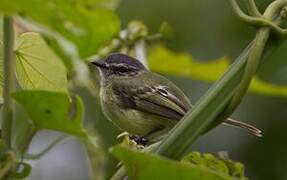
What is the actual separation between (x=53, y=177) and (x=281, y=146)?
132 centimetres

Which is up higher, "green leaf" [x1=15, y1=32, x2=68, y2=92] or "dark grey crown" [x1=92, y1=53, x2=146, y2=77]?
"green leaf" [x1=15, y1=32, x2=68, y2=92]

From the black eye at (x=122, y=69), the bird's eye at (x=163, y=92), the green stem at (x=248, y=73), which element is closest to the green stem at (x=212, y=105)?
the green stem at (x=248, y=73)

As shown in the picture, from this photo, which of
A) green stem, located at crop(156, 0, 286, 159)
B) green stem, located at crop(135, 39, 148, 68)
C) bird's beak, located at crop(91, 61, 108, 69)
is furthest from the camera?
bird's beak, located at crop(91, 61, 108, 69)

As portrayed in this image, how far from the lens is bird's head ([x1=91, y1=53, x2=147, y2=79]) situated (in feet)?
14.4

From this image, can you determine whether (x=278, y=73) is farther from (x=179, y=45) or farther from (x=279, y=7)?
(x=279, y=7)

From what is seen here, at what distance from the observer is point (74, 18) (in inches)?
48.3

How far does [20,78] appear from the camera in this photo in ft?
5.40

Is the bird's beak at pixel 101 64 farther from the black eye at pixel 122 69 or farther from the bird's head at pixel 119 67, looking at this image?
the black eye at pixel 122 69

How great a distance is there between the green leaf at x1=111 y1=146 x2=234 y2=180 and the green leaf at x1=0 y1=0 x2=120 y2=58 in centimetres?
19

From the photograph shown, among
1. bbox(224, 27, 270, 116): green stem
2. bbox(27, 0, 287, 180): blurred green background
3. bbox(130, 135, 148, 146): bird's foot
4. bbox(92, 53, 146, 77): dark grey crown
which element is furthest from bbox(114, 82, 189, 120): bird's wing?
bbox(224, 27, 270, 116): green stem

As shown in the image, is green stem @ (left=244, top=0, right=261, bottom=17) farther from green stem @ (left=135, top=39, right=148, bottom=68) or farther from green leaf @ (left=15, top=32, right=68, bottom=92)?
green stem @ (left=135, top=39, right=148, bottom=68)

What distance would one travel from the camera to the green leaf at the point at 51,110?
1.40 meters

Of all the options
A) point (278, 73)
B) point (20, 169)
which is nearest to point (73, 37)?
point (20, 169)

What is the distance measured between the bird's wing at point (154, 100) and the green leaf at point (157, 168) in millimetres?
2081
